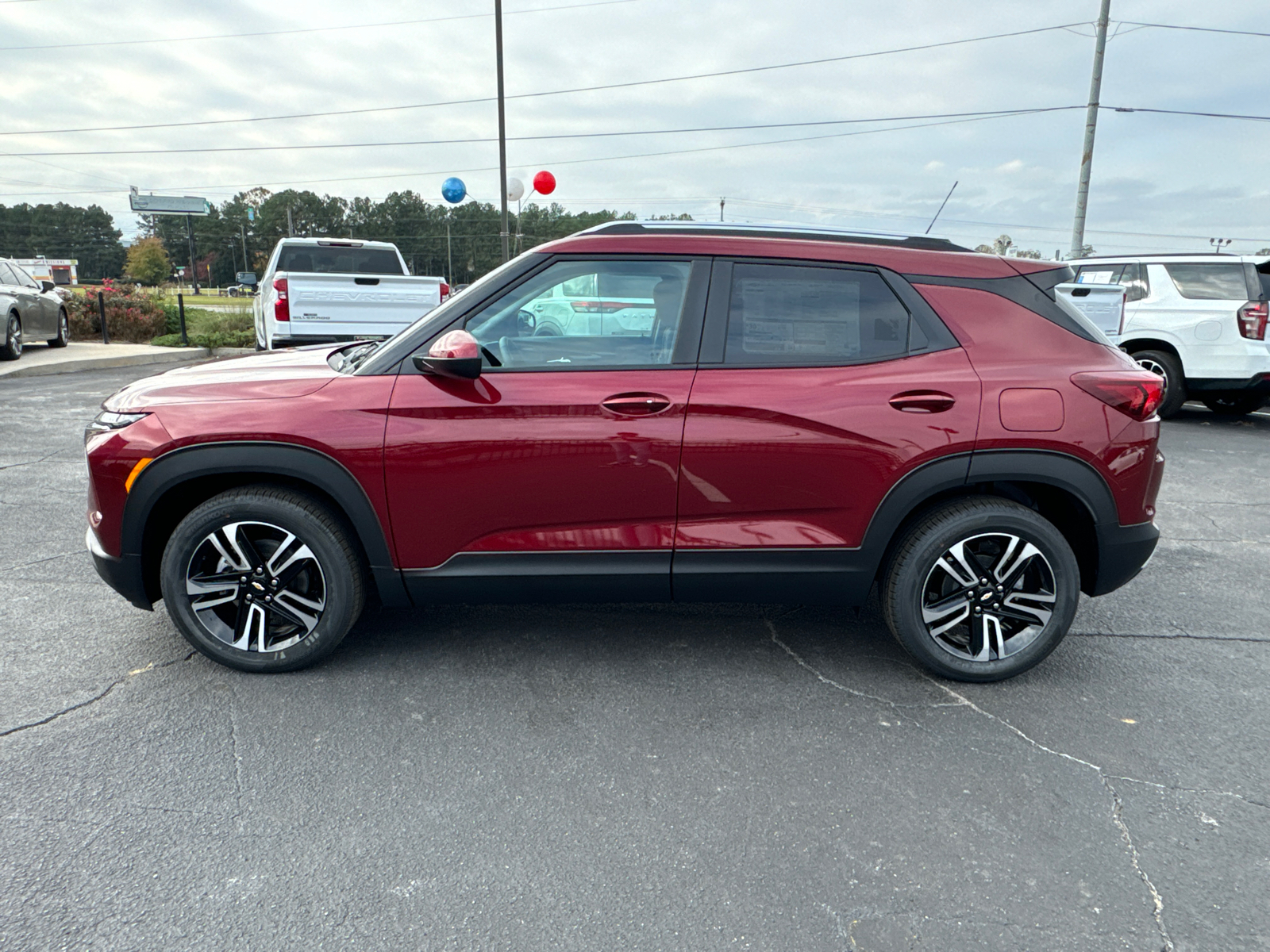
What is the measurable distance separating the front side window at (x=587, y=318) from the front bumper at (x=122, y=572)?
1621mm

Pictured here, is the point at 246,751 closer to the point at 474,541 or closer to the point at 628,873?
the point at 474,541

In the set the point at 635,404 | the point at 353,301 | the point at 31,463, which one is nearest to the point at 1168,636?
the point at 635,404

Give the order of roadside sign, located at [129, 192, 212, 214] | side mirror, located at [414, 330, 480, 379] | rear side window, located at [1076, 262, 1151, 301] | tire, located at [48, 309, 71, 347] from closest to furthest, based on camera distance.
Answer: side mirror, located at [414, 330, 480, 379], rear side window, located at [1076, 262, 1151, 301], tire, located at [48, 309, 71, 347], roadside sign, located at [129, 192, 212, 214]

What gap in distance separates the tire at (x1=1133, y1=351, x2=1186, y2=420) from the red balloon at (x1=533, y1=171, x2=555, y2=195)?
44.9 feet

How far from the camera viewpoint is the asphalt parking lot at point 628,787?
220 cm

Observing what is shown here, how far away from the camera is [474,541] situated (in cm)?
336

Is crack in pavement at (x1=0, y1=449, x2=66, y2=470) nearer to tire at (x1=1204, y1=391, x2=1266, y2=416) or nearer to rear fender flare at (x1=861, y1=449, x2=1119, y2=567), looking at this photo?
rear fender flare at (x1=861, y1=449, x2=1119, y2=567)

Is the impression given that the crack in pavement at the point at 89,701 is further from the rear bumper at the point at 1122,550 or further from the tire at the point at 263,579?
the rear bumper at the point at 1122,550

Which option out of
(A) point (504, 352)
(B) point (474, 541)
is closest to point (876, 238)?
(A) point (504, 352)

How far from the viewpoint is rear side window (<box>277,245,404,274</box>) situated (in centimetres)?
1297

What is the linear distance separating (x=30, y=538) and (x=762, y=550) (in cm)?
454

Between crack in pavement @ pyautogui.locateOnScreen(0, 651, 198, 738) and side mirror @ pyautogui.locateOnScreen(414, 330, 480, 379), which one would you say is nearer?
crack in pavement @ pyautogui.locateOnScreen(0, 651, 198, 738)

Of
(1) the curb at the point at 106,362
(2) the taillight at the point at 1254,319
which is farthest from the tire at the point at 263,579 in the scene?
(1) the curb at the point at 106,362

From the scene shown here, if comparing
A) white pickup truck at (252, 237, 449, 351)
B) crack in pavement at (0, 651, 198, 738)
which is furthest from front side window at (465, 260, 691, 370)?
white pickup truck at (252, 237, 449, 351)
